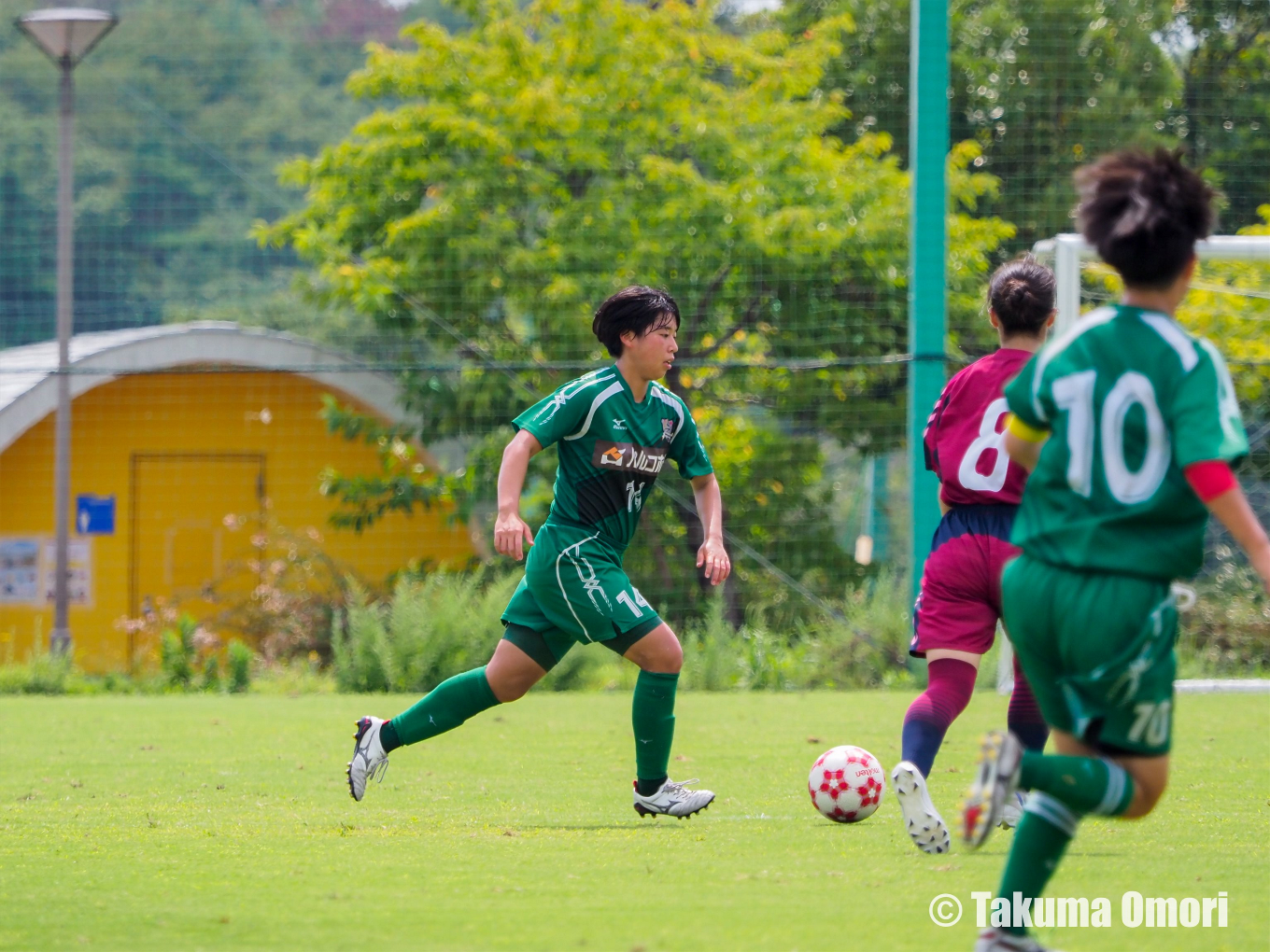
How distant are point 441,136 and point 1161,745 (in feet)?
43.2

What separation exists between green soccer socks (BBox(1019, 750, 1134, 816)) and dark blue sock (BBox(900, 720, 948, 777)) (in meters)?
1.33

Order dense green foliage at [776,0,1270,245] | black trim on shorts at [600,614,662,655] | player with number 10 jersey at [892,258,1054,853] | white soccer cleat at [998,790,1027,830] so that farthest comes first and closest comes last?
dense green foliage at [776,0,1270,245] < black trim on shorts at [600,614,662,655] < white soccer cleat at [998,790,1027,830] < player with number 10 jersey at [892,258,1054,853]

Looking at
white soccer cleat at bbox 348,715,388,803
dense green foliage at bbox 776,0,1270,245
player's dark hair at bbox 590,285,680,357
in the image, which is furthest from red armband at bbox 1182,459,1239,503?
dense green foliage at bbox 776,0,1270,245

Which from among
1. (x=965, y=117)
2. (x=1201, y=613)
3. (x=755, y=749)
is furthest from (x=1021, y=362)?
(x=965, y=117)

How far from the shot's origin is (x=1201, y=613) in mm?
12641

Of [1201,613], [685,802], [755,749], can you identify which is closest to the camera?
[685,802]

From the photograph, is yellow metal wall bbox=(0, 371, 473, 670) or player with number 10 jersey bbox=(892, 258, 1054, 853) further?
yellow metal wall bbox=(0, 371, 473, 670)

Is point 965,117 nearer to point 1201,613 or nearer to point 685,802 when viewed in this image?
point 1201,613

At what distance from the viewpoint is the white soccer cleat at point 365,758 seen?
4957 mm

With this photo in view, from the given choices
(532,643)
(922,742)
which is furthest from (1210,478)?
(532,643)

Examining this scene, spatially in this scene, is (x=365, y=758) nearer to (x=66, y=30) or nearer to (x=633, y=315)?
(x=633, y=315)

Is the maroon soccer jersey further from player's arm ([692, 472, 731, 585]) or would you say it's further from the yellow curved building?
the yellow curved building

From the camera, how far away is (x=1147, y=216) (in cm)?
284

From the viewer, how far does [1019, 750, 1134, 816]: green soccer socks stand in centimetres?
277
